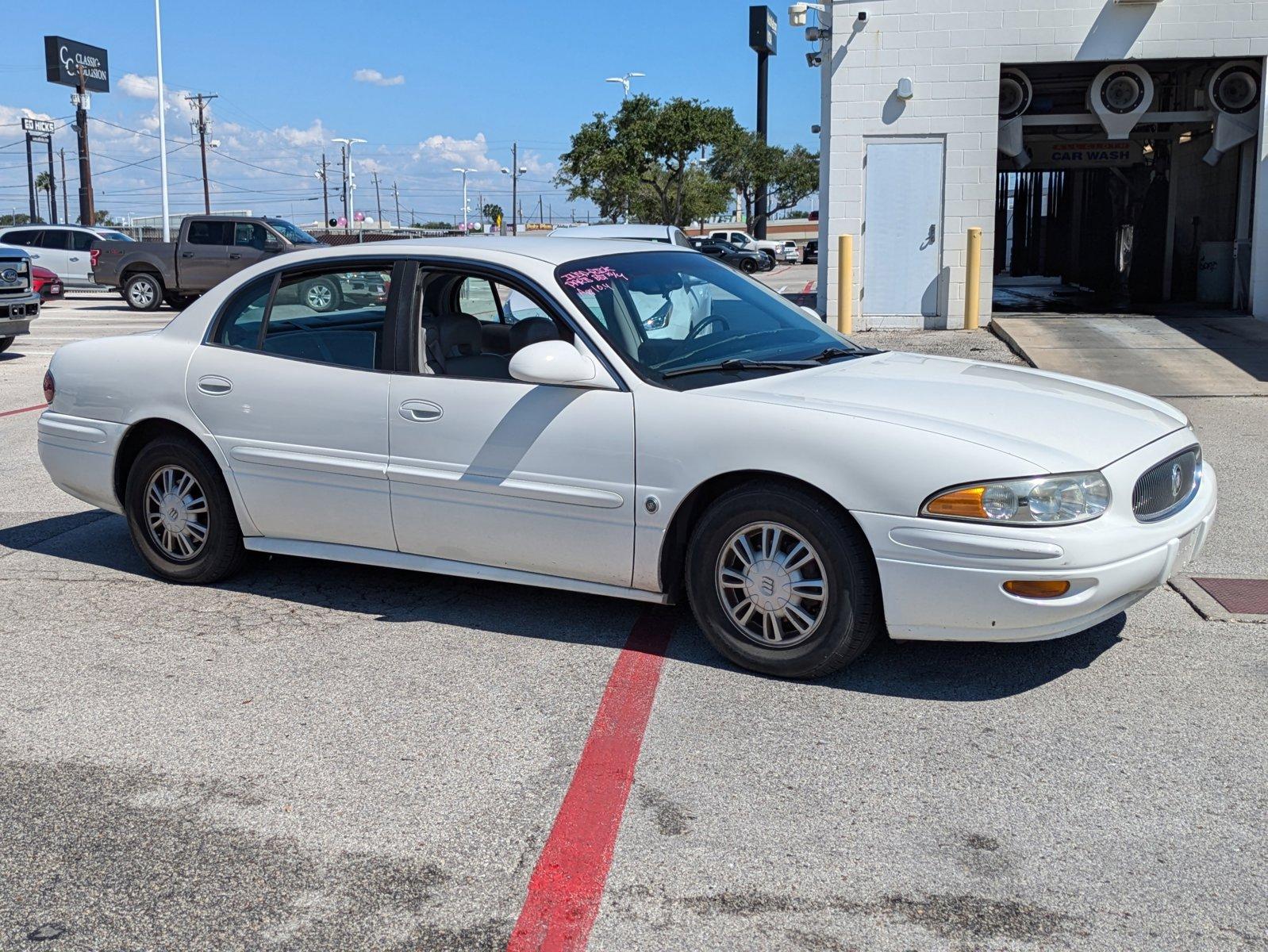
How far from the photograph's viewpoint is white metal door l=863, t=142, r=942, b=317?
1788 centimetres

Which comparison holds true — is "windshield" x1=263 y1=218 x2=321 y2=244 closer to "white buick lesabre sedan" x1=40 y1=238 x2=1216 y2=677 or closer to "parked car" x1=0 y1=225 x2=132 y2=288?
"parked car" x1=0 y1=225 x2=132 y2=288

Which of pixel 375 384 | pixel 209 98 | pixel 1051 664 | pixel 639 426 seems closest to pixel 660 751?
pixel 639 426

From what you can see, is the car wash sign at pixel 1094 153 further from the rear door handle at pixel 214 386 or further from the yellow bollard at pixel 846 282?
the rear door handle at pixel 214 386

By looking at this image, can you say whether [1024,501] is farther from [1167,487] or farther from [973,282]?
[973,282]

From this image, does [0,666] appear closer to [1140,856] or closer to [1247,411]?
[1140,856]

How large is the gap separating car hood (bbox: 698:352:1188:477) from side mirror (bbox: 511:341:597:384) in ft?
1.57

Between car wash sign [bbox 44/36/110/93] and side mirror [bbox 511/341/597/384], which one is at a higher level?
car wash sign [bbox 44/36/110/93]

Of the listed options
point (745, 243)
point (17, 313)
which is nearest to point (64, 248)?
point (17, 313)

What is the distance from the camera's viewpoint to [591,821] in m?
3.50

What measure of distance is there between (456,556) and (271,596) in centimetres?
111

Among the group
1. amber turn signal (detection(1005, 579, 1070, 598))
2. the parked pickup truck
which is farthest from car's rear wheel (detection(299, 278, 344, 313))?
the parked pickup truck

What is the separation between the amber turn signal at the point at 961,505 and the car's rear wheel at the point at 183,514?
3152 mm

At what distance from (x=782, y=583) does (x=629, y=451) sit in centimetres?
73

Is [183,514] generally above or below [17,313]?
below
